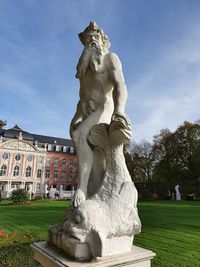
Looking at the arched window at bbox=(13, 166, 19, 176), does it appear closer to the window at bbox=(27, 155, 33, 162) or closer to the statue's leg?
the window at bbox=(27, 155, 33, 162)

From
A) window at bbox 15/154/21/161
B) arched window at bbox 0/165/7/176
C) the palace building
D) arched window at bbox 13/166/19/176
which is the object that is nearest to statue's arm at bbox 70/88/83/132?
the palace building

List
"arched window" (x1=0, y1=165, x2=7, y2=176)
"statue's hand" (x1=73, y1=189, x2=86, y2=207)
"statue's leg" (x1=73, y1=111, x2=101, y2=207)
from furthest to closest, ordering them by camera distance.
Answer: "arched window" (x1=0, y1=165, x2=7, y2=176) → "statue's leg" (x1=73, y1=111, x2=101, y2=207) → "statue's hand" (x1=73, y1=189, x2=86, y2=207)

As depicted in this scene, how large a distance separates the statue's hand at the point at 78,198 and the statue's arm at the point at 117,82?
93 cm

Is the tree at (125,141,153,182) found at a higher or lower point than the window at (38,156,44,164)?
lower

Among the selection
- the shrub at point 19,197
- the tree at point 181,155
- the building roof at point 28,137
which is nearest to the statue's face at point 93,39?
the shrub at point 19,197

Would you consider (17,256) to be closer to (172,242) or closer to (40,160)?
(172,242)

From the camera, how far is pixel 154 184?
2809cm

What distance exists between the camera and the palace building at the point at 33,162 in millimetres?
41469

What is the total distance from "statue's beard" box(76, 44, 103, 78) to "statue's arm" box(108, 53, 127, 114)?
5.7 inches

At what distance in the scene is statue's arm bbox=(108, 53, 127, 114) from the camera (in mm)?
2613

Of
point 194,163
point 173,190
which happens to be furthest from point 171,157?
point 173,190

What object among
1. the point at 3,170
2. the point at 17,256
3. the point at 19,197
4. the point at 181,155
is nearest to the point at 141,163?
the point at 181,155

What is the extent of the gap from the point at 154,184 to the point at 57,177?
25886 mm

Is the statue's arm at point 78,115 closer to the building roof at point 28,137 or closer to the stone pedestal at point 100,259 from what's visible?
the stone pedestal at point 100,259
